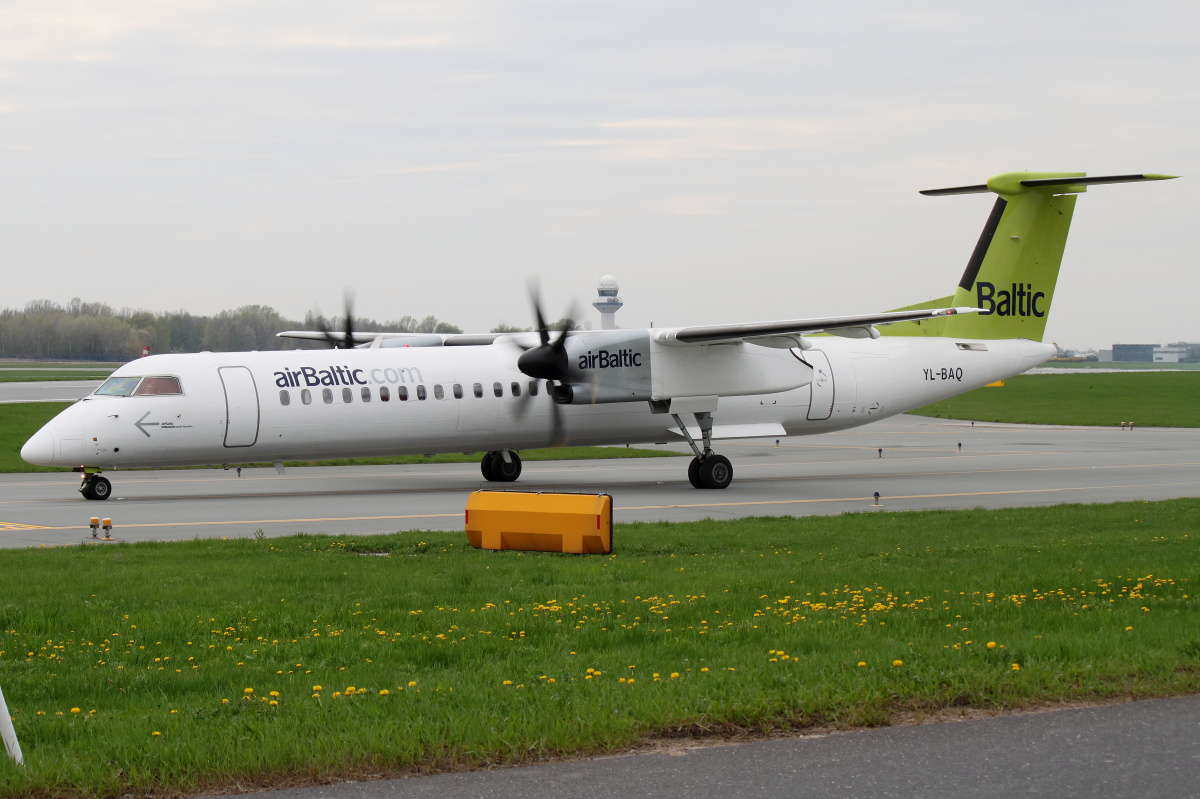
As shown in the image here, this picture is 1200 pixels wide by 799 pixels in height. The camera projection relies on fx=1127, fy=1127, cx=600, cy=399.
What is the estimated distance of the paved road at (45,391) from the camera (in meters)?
54.6

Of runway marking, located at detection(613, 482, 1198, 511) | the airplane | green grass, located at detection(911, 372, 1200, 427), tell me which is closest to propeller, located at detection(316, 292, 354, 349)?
the airplane

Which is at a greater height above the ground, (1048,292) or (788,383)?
(1048,292)

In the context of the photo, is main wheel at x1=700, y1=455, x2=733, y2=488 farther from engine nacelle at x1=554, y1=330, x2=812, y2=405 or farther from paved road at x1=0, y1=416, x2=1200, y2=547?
engine nacelle at x1=554, y1=330, x2=812, y2=405

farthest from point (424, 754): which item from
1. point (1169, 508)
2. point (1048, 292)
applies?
point (1048, 292)

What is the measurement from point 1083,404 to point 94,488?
5471 centimetres

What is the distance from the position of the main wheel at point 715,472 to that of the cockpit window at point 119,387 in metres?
11.9

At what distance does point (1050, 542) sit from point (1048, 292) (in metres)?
16.8

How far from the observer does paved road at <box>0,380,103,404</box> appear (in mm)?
54562

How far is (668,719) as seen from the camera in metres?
6.64

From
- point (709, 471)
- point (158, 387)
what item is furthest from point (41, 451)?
point (709, 471)

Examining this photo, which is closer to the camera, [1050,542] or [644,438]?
[1050,542]

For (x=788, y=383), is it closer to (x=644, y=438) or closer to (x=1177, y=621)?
(x=644, y=438)

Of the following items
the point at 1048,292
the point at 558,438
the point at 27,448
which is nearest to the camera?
the point at 27,448

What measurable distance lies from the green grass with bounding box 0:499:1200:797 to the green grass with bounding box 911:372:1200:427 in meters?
31.3
